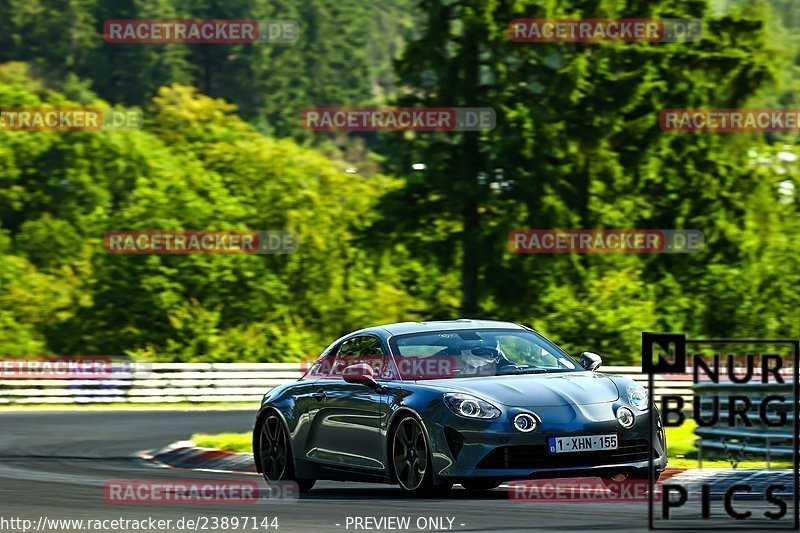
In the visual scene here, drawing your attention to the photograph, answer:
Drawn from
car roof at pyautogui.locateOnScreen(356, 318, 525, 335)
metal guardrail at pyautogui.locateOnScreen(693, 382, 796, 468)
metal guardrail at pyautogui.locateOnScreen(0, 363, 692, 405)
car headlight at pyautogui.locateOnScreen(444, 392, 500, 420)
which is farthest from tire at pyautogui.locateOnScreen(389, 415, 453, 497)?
metal guardrail at pyautogui.locateOnScreen(0, 363, 692, 405)

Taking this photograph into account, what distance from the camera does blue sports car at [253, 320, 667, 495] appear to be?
35.6 ft

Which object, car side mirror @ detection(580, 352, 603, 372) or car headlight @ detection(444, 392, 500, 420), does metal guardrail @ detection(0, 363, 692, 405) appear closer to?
car side mirror @ detection(580, 352, 603, 372)

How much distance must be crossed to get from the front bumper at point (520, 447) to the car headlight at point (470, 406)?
49mm

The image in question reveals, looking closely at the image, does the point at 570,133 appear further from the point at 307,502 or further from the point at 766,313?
the point at 307,502

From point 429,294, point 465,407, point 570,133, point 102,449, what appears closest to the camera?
point 465,407

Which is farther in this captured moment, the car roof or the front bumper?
the car roof

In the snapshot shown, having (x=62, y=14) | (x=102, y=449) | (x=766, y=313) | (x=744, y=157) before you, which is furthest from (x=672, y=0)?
(x=62, y=14)

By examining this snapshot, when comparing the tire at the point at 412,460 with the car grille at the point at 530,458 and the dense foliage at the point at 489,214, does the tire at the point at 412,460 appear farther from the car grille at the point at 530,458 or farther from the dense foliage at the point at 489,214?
the dense foliage at the point at 489,214

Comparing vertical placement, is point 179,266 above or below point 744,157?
below

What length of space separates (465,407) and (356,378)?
4.29 ft

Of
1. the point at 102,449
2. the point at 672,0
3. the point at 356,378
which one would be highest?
the point at 672,0

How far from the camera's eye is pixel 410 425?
11422 millimetres

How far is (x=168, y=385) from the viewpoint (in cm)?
3388

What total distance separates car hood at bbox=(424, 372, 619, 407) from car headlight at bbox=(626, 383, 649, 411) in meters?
0.11
